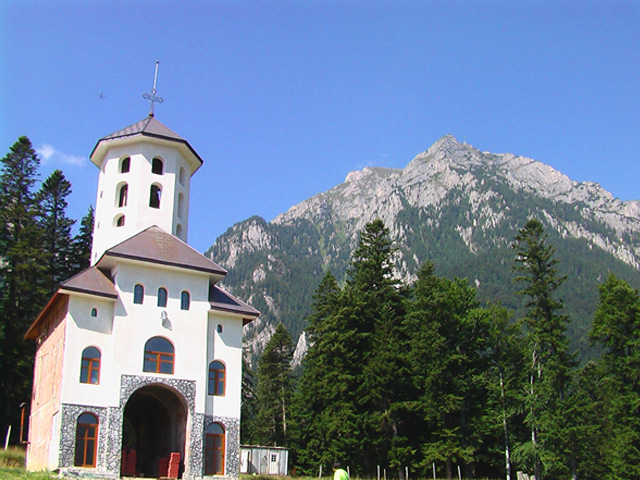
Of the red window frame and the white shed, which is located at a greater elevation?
the red window frame

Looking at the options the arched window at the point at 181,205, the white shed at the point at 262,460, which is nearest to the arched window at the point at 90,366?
the arched window at the point at 181,205

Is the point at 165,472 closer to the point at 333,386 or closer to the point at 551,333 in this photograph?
the point at 333,386

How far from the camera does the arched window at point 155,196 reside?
1518 inches

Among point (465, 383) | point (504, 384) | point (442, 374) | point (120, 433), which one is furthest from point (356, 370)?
point (120, 433)

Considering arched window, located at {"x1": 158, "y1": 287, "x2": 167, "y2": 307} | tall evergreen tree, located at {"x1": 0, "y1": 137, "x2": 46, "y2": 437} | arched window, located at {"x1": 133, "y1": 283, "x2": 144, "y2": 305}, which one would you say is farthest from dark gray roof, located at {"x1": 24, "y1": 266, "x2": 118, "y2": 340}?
tall evergreen tree, located at {"x1": 0, "y1": 137, "x2": 46, "y2": 437}

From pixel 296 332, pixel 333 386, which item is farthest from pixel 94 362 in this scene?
pixel 296 332

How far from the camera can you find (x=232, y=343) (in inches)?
1385

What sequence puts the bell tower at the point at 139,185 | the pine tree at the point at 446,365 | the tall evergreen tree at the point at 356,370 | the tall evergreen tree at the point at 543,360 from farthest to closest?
1. the tall evergreen tree at the point at 356,370
2. the pine tree at the point at 446,365
3. the tall evergreen tree at the point at 543,360
4. the bell tower at the point at 139,185

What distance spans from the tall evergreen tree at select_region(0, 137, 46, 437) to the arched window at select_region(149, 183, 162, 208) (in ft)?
45.7

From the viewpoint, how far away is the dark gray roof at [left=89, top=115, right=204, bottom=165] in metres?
38.2

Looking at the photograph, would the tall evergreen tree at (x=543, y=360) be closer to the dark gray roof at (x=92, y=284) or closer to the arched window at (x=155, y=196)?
the arched window at (x=155, y=196)

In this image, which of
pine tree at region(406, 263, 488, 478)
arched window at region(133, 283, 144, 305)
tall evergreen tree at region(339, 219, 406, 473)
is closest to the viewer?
arched window at region(133, 283, 144, 305)

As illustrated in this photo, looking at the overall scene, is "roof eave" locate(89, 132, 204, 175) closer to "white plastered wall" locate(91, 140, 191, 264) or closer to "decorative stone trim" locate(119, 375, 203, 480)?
"white plastered wall" locate(91, 140, 191, 264)

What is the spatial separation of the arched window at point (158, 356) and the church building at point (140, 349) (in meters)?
0.05
